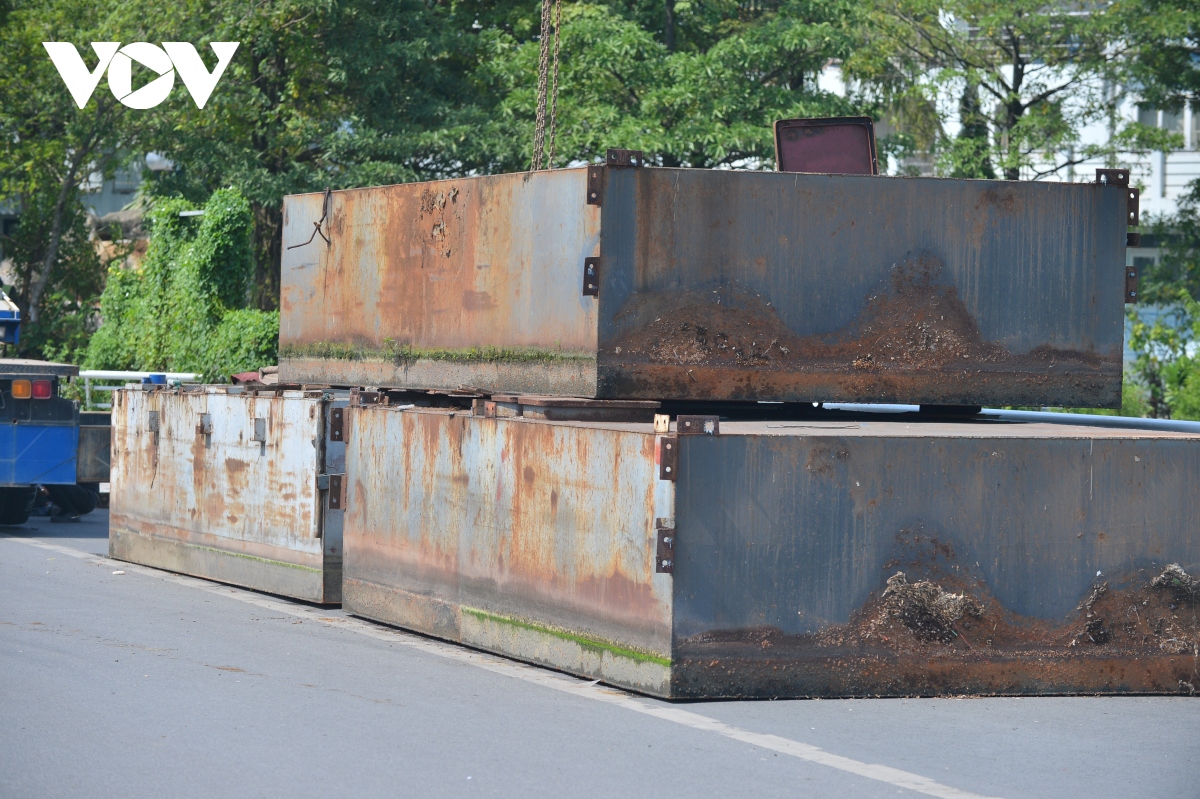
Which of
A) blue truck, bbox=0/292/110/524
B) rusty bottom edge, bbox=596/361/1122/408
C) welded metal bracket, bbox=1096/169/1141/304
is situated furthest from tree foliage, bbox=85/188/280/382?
welded metal bracket, bbox=1096/169/1141/304

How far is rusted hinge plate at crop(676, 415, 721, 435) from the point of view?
718 cm

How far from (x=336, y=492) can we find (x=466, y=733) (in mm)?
3695

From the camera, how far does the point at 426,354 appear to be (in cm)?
982

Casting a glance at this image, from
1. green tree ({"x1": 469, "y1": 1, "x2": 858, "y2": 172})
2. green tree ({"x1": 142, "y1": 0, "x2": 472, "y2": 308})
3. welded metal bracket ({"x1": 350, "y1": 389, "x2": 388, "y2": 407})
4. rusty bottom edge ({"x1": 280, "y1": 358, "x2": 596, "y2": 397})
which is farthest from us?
green tree ({"x1": 142, "y1": 0, "x2": 472, "y2": 308})

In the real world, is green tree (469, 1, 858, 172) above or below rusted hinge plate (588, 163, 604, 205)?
above

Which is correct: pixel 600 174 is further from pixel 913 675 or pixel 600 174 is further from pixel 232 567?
pixel 232 567

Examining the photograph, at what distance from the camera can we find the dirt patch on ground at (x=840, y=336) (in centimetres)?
834

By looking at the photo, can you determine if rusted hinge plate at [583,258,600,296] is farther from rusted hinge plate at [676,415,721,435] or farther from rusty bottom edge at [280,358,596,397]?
rusted hinge plate at [676,415,721,435]

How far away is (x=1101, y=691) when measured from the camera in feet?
25.3

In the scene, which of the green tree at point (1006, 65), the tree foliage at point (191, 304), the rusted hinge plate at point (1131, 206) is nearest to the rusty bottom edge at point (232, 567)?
the rusted hinge plate at point (1131, 206)

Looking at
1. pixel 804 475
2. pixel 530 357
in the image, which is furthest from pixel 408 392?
pixel 804 475

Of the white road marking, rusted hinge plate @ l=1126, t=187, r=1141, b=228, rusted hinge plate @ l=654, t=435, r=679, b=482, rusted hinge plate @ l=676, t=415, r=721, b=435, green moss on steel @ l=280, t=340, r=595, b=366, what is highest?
rusted hinge plate @ l=1126, t=187, r=1141, b=228

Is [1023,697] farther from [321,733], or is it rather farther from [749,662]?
[321,733]

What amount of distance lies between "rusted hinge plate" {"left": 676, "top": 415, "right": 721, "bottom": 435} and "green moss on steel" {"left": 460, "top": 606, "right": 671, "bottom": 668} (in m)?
1.04
